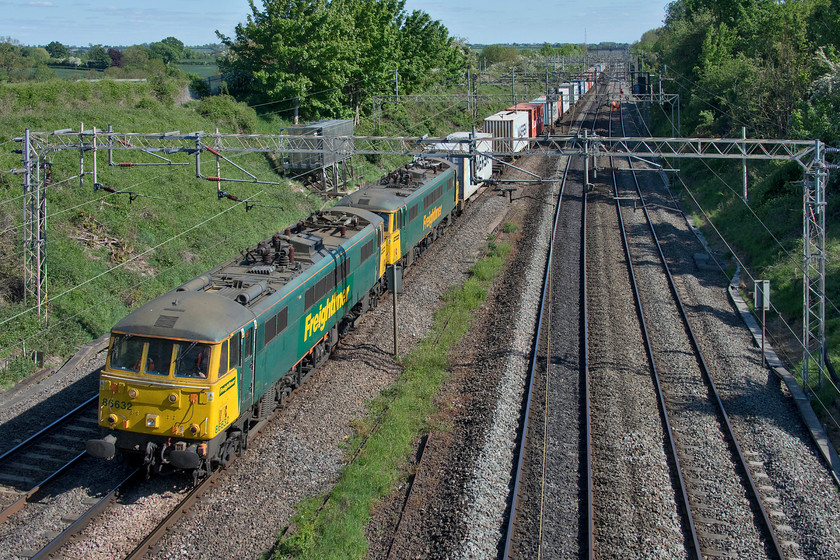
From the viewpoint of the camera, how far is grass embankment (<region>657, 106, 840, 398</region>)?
21241mm

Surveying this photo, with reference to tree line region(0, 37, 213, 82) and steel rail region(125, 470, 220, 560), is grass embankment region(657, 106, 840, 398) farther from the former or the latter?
tree line region(0, 37, 213, 82)

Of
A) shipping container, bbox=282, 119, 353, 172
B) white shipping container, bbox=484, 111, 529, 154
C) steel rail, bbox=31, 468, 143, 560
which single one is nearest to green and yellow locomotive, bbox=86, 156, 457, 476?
steel rail, bbox=31, 468, 143, 560

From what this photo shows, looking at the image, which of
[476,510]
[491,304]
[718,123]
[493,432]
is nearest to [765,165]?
[718,123]

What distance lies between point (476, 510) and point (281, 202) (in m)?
25.0

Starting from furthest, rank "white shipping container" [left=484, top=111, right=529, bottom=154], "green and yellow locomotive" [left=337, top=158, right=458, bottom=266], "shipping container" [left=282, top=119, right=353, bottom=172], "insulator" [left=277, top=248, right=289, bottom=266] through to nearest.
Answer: "white shipping container" [left=484, top=111, right=529, bottom=154] → "shipping container" [left=282, top=119, right=353, bottom=172] → "green and yellow locomotive" [left=337, top=158, right=458, bottom=266] → "insulator" [left=277, top=248, right=289, bottom=266]

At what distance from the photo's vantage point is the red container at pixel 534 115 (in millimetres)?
51719

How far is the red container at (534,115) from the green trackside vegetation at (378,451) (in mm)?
32714

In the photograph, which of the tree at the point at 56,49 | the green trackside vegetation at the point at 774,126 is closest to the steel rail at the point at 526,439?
the green trackside vegetation at the point at 774,126

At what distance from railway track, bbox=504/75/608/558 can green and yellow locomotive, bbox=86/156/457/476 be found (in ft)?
16.5

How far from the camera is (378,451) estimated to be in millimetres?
13664

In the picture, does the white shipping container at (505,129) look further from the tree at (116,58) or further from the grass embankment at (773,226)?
the tree at (116,58)

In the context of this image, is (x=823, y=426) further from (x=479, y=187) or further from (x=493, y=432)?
(x=479, y=187)

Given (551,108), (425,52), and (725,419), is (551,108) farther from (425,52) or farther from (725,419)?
(725,419)

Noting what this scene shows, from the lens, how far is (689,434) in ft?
48.0
